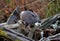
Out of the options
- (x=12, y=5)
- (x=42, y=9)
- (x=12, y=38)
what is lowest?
(x=12, y=38)

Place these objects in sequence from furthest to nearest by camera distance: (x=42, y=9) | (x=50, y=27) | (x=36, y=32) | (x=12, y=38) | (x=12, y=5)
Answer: (x=12, y=5) < (x=42, y=9) < (x=50, y=27) < (x=36, y=32) < (x=12, y=38)

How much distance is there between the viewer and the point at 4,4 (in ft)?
20.6

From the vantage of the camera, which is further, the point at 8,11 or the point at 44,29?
the point at 8,11

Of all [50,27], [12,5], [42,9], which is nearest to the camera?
[50,27]

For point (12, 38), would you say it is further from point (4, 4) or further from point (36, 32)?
point (4, 4)

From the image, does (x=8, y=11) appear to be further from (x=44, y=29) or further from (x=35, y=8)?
(x=44, y=29)

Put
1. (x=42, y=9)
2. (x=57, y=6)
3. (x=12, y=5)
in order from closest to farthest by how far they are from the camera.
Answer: (x=57, y=6), (x=42, y=9), (x=12, y=5)

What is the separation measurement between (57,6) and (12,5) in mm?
2035

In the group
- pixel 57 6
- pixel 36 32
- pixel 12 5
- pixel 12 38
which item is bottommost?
pixel 12 38

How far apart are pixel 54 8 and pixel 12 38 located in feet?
7.08

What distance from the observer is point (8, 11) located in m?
5.80

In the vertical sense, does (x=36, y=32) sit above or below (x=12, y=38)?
above

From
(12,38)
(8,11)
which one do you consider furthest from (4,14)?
(12,38)

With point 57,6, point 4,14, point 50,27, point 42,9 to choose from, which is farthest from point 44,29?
point 4,14
